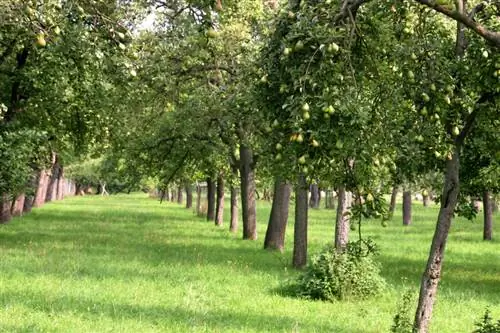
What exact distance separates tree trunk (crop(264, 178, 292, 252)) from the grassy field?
0.77m

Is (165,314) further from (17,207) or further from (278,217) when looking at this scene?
(17,207)

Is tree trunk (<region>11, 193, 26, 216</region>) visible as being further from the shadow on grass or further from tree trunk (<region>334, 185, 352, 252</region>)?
the shadow on grass

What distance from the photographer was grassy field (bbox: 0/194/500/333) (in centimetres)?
1151

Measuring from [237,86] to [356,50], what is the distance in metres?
12.5

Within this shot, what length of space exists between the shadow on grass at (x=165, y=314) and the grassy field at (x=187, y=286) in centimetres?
2

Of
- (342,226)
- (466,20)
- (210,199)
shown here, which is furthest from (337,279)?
(210,199)

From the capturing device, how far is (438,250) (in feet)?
32.3

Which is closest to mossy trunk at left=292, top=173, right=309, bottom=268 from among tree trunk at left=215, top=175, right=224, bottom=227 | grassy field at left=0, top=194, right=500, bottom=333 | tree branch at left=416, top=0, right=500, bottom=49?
grassy field at left=0, top=194, right=500, bottom=333

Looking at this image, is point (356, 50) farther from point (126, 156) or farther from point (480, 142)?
point (126, 156)

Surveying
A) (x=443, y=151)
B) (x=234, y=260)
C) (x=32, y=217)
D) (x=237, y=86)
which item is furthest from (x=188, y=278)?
(x=32, y=217)

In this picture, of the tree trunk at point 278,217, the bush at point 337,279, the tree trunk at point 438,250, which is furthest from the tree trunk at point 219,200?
the tree trunk at point 438,250

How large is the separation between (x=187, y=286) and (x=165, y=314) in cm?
356

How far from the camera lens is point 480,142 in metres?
14.7

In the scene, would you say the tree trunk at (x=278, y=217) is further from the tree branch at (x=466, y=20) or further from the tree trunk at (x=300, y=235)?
the tree branch at (x=466, y=20)
